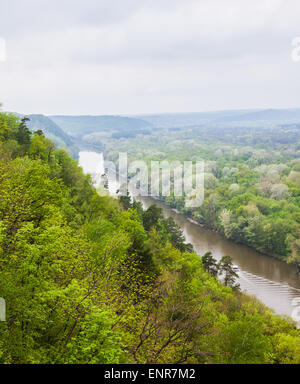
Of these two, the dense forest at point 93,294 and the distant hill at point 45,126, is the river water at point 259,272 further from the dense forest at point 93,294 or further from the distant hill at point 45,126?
the distant hill at point 45,126

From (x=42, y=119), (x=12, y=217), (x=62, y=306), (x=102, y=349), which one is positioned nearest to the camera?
(x=102, y=349)

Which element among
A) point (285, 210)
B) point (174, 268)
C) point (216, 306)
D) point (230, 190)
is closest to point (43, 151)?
point (174, 268)

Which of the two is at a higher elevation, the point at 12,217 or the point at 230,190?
the point at 12,217

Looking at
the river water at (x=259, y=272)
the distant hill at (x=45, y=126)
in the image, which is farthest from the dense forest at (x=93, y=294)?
the distant hill at (x=45, y=126)

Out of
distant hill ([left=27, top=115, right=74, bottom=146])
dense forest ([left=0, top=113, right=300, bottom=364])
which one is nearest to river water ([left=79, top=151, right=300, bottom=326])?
dense forest ([left=0, top=113, right=300, bottom=364])

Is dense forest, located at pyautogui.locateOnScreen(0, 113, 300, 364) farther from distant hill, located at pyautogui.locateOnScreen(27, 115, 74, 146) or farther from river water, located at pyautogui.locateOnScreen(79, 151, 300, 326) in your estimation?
distant hill, located at pyautogui.locateOnScreen(27, 115, 74, 146)

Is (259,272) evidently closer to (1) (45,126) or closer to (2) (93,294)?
(2) (93,294)
